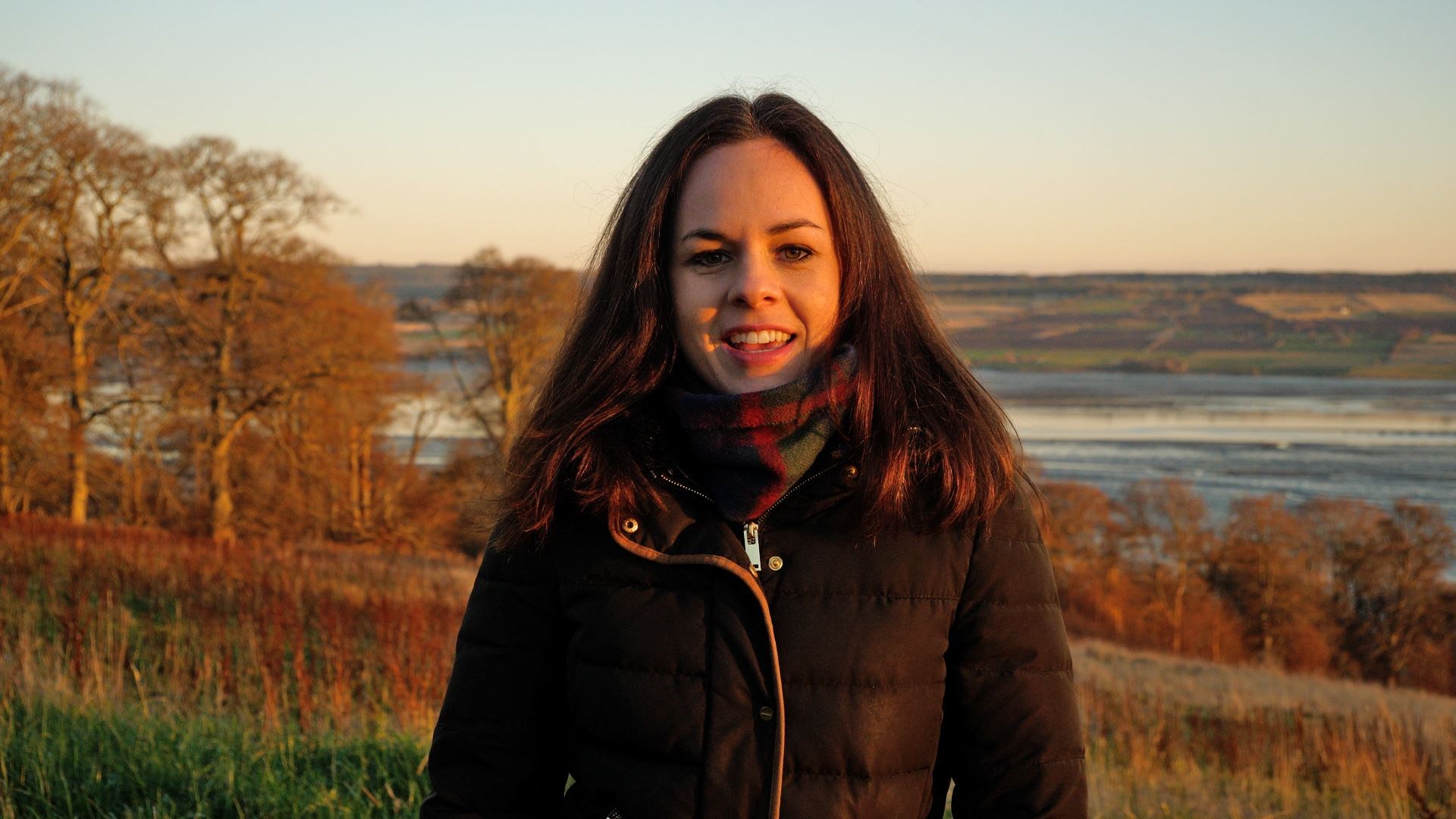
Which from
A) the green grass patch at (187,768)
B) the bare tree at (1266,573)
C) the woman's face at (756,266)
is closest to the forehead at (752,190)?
the woman's face at (756,266)

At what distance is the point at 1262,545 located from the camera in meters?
28.9

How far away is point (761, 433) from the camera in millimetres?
1686

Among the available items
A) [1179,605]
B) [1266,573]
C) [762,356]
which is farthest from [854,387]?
[1266,573]

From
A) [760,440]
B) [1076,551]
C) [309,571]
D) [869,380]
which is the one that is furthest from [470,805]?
[1076,551]

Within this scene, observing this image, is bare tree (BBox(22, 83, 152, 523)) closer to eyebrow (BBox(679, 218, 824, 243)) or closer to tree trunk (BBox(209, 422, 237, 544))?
tree trunk (BBox(209, 422, 237, 544))

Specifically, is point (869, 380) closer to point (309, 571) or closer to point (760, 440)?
point (760, 440)

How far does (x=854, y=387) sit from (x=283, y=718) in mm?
4362

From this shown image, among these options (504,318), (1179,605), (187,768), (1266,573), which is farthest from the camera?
(504,318)

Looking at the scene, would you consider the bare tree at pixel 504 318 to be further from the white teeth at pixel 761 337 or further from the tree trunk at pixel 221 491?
the white teeth at pixel 761 337

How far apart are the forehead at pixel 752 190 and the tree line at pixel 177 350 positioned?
65.1 feet

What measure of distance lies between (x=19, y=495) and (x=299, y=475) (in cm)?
600

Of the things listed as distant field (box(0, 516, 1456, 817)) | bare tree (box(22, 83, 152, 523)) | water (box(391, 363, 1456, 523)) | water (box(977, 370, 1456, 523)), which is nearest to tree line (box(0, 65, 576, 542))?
bare tree (box(22, 83, 152, 523))

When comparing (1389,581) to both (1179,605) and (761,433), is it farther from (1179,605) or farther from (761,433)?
(761,433)

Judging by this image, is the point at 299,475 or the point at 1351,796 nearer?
the point at 1351,796
